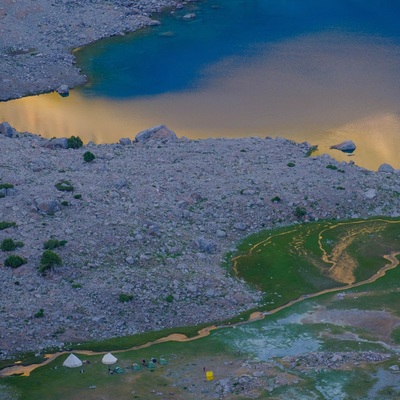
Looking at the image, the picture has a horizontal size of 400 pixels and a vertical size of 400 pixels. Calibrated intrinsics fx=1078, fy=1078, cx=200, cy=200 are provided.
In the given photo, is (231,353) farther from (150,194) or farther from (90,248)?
(150,194)

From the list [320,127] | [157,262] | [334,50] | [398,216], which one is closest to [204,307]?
[157,262]

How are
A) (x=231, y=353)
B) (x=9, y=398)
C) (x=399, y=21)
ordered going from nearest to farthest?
(x=9, y=398), (x=231, y=353), (x=399, y=21)

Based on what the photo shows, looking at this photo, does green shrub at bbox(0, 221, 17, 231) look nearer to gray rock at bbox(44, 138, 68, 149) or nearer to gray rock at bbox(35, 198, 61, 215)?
gray rock at bbox(35, 198, 61, 215)

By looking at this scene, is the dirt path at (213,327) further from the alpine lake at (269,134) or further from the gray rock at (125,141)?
the gray rock at (125,141)

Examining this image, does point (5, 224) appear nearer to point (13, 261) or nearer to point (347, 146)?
point (13, 261)

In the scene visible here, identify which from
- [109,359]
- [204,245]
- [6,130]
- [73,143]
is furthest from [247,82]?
[109,359]

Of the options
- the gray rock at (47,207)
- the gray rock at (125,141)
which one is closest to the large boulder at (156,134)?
the gray rock at (125,141)
